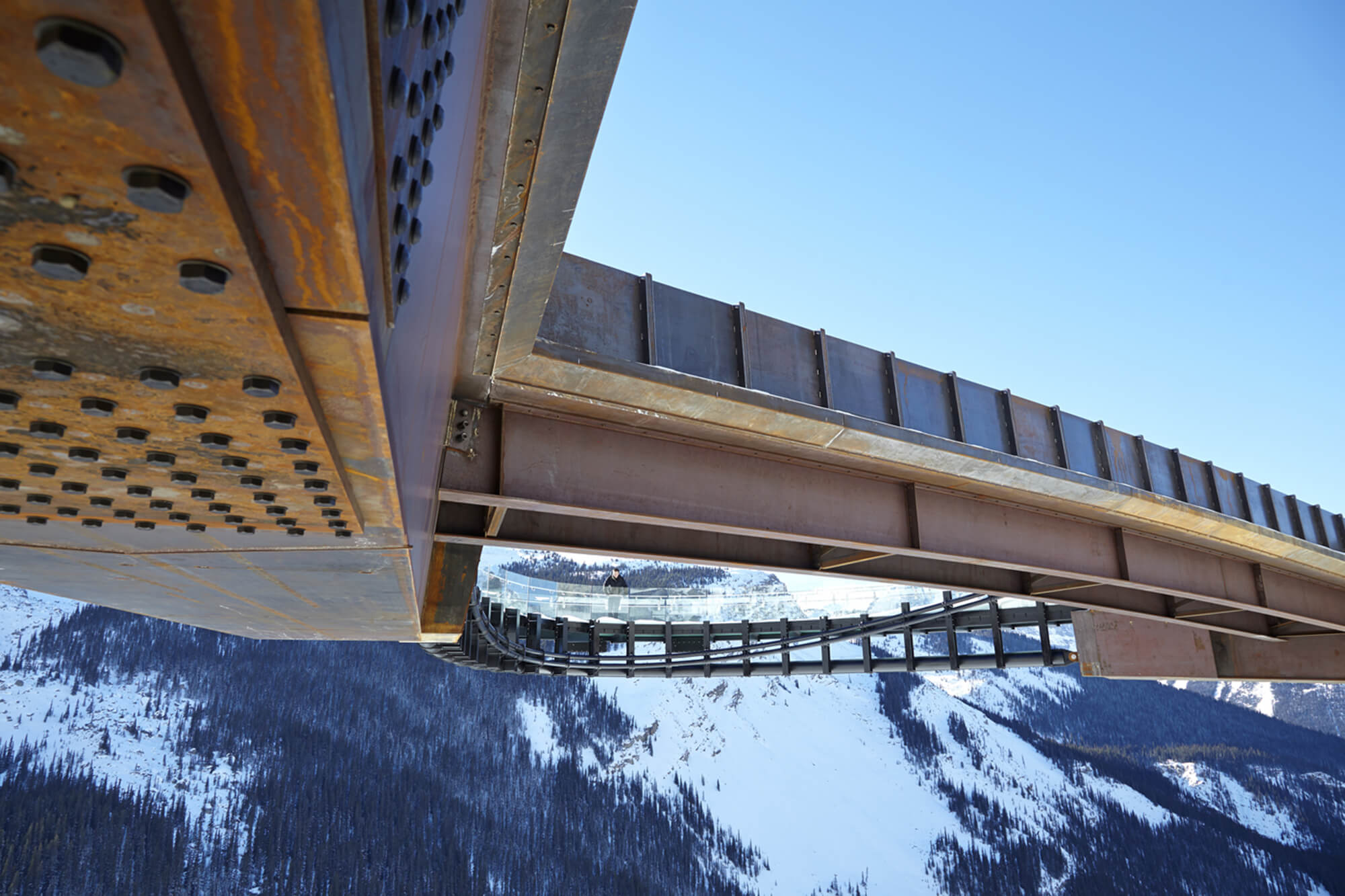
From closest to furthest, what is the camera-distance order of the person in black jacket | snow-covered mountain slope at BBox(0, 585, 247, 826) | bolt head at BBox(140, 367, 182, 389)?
1. bolt head at BBox(140, 367, 182, 389)
2. the person in black jacket
3. snow-covered mountain slope at BBox(0, 585, 247, 826)

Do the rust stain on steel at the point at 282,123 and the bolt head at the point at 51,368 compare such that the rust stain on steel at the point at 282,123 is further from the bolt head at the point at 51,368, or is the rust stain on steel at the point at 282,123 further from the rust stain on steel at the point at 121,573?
the rust stain on steel at the point at 121,573

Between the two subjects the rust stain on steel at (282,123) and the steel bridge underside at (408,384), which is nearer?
the rust stain on steel at (282,123)

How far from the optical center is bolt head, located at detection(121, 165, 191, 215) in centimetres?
124

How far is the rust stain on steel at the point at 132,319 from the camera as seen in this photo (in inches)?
44.6

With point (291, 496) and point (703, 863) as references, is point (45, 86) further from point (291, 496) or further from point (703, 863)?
point (703, 863)

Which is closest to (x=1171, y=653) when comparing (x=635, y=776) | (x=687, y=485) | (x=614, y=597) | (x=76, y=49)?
(x=614, y=597)

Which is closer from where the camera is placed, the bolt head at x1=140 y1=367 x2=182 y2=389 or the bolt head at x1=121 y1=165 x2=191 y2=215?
the bolt head at x1=121 y1=165 x2=191 y2=215

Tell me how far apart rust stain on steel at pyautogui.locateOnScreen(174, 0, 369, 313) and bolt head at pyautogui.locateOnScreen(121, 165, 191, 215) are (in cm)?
10

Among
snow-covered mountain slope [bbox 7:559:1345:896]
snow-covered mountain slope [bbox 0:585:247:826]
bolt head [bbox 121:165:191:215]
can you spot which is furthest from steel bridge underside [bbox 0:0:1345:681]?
snow-covered mountain slope [bbox 0:585:247:826]

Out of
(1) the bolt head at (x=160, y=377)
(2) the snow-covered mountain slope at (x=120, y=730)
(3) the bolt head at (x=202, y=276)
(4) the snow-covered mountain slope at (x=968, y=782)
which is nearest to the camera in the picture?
(3) the bolt head at (x=202, y=276)

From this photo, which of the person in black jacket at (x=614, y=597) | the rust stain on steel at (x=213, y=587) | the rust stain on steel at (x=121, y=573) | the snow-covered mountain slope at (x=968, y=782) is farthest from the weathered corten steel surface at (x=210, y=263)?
the snow-covered mountain slope at (x=968, y=782)

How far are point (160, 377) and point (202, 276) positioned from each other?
0.55 meters

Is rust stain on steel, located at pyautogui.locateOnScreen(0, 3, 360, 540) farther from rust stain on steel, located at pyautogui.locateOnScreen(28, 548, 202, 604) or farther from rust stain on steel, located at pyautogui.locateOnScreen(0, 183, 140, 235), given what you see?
rust stain on steel, located at pyautogui.locateOnScreen(28, 548, 202, 604)

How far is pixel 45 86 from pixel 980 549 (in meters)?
12.0
